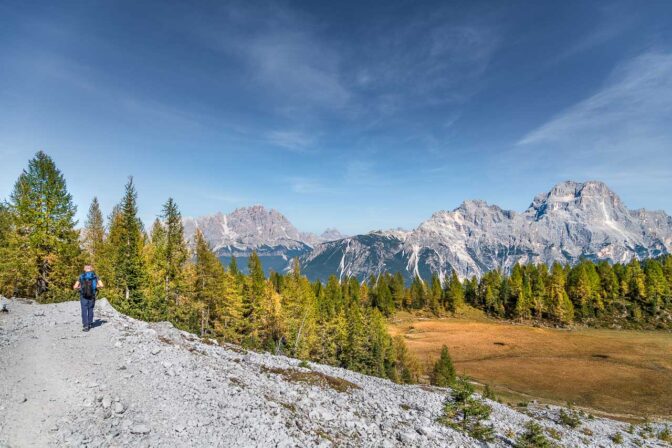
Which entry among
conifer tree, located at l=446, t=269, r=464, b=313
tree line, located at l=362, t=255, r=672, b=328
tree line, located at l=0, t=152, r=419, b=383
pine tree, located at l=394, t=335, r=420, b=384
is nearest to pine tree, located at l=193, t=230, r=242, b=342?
tree line, located at l=0, t=152, r=419, b=383

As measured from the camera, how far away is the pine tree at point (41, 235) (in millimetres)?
40094

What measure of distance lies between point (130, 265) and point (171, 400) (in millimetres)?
34314

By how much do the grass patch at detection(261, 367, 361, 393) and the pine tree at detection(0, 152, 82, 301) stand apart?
3124cm

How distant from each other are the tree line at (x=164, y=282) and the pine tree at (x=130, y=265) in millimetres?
115

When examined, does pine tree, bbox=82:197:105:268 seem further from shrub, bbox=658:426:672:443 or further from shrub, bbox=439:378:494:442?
shrub, bbox=658:426:672:443

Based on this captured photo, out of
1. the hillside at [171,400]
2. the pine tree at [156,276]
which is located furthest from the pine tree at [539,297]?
the pine tree at [156,276]

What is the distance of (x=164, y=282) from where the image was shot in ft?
157

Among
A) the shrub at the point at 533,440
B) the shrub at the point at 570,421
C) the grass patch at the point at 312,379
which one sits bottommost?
the shrub at the point at 570,421

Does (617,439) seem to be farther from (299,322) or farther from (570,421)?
(299,322)

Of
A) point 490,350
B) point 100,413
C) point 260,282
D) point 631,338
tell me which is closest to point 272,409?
point 100,413

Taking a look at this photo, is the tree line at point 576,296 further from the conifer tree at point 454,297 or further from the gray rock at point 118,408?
the gray rock at point 118,408

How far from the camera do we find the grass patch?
779 inches

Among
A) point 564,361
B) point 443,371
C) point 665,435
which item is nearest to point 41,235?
point 443,371

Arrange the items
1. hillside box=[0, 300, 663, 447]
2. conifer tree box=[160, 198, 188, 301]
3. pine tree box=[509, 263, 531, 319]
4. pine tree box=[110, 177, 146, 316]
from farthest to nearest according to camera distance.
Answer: pine tree box=[509, 263, 531, 319], conifer tree box=[160, 198, 188, 301], pine tree box=[110, 177, 146, 316], hillside box=[0, 300, 663, 447]
